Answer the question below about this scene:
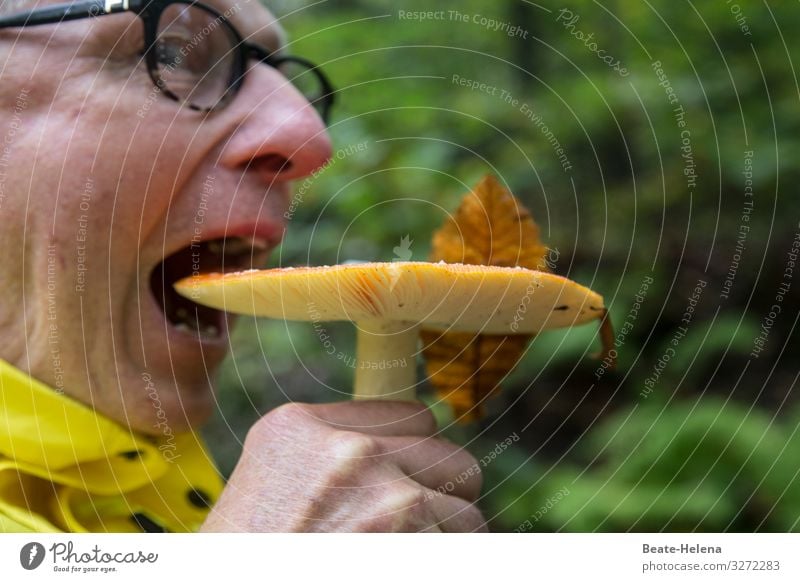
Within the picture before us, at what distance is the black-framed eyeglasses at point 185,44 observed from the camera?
595 millimetres

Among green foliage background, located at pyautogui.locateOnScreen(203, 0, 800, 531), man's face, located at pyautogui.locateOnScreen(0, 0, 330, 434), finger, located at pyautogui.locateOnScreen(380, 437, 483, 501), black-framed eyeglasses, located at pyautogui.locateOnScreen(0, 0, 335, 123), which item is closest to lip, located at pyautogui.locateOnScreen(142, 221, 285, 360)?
man's face, located at pyautogui.locateOnScreen(0, 0, 330, 434)

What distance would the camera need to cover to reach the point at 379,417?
55 cm

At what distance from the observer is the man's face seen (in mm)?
574

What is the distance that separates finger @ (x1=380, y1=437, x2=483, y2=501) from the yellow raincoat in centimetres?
24

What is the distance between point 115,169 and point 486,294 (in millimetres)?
324

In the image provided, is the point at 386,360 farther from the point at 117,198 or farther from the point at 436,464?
the point at 117,198

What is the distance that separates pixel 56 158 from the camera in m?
0.57

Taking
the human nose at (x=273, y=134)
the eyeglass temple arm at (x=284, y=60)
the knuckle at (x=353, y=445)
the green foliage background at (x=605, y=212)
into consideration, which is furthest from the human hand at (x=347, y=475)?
the green foliage background at (x=605, y=212)

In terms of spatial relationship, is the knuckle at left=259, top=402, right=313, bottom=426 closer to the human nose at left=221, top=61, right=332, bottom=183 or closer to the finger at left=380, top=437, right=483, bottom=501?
the finger at left=380, top=437, right=483, bottom=501

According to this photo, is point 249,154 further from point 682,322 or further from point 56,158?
point 682,322

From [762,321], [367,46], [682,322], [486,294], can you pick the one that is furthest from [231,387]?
[486,294]

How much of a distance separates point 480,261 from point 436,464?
19 centimetres

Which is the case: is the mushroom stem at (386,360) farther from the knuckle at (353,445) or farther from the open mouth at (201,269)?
the open mouth at (201,269)

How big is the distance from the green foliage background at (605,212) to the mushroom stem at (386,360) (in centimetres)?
59
